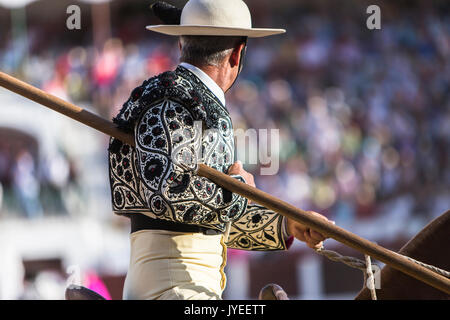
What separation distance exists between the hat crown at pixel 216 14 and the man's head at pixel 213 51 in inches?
1.8

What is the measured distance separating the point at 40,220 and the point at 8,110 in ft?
5.70

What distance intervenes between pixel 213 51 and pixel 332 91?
8382 mm

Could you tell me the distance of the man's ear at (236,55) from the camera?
2.40m

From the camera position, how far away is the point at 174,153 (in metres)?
2.10

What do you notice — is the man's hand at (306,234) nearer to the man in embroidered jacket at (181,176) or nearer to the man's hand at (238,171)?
the man in embroidered jacket at (181,176)

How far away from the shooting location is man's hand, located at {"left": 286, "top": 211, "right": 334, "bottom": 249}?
2373 millimetres

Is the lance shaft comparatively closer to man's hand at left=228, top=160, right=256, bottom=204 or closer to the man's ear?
man's hand at left=228, top=160, right=256, bottom=204

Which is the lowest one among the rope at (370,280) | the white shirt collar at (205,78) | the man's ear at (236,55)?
the rope at (370,280)
